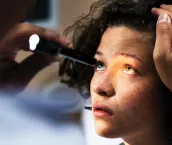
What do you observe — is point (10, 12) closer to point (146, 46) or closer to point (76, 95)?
point (146, 46)

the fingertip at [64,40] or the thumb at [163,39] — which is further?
the fingertip at [64,40]

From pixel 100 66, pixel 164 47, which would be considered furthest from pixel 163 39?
pixel 100 66

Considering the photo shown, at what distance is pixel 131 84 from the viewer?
485mm

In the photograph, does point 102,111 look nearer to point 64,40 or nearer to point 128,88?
point 128,88

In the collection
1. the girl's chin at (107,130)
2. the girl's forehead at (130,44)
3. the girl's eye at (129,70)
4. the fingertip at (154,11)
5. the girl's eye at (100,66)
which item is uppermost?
the fingertip at (154,11)

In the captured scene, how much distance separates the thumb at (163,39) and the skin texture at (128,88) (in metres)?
0.05

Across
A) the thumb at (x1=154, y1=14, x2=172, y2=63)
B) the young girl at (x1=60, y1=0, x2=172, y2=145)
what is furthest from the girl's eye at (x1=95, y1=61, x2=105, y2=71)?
the thumb at (x1=154, y1=14, x2=172, y2=63)

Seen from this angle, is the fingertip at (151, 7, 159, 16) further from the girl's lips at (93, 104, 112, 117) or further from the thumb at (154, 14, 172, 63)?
the girl's lips at (93, 104, 112, 117)

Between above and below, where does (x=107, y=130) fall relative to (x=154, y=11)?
below

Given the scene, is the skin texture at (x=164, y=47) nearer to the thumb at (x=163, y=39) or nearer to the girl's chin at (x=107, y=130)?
the thumb at (x=163, y=39)

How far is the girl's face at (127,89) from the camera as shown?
0.48 metres

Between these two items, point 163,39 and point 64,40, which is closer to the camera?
point 163,39

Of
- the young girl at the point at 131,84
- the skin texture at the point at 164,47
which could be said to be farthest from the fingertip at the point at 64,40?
the skin texture at the point at 164,47

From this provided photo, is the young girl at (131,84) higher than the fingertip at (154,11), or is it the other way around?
the fingertip at (154,11)
